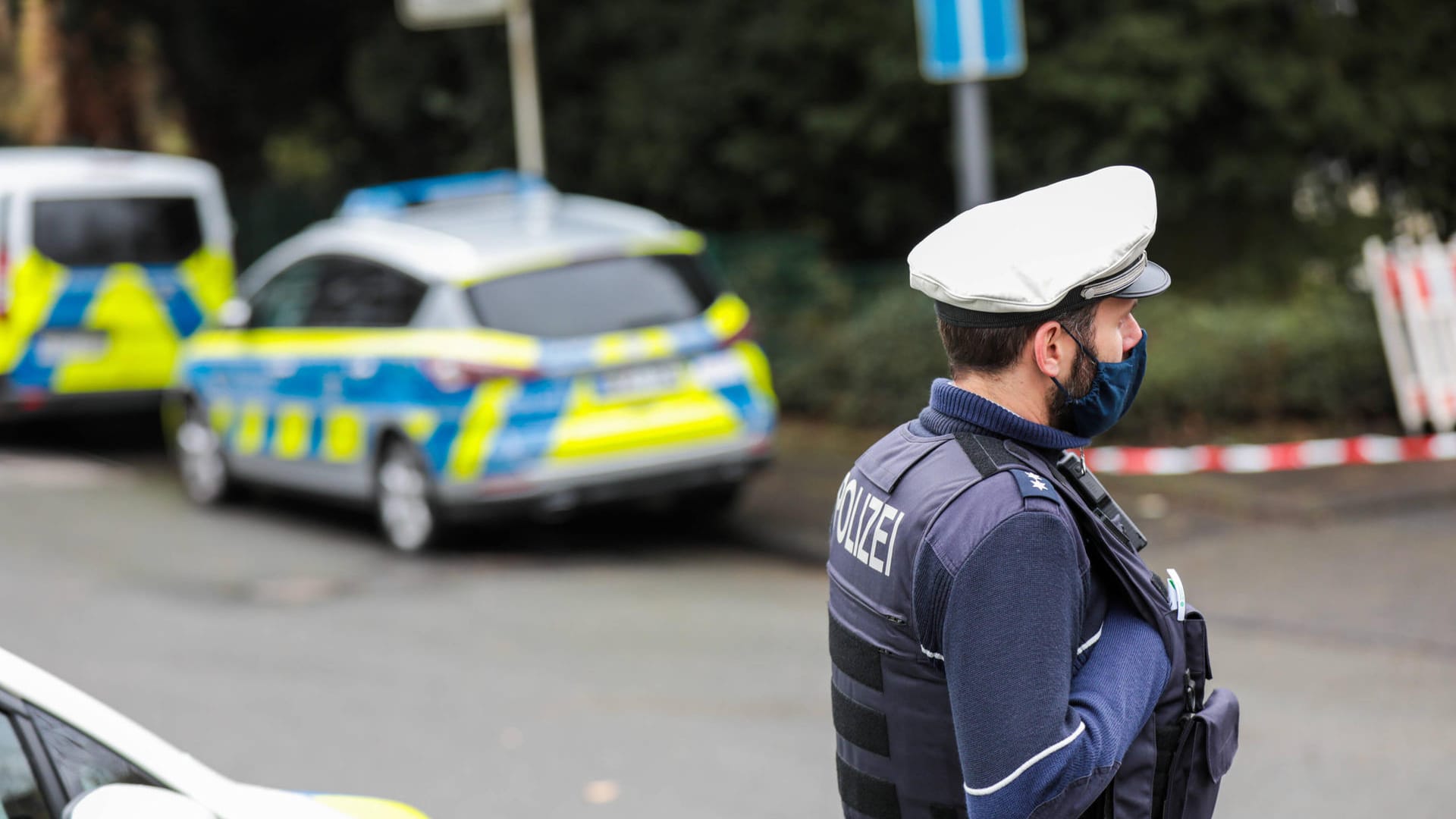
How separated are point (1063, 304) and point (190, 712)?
197 inches

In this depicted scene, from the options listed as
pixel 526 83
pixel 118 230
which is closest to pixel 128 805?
pixel 526 83

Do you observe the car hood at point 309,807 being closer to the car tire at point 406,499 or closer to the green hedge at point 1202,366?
the car tire at point 406,499

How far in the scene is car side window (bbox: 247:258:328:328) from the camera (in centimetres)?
1010

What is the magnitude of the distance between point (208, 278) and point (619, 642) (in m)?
7.42

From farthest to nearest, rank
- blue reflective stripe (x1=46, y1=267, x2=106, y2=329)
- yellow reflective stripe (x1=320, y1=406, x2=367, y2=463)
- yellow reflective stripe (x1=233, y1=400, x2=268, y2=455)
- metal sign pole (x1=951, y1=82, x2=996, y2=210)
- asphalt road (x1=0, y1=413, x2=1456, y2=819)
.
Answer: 1. blue reflective stripe (x1=46, y1=267, x2=106, y2=329)
2. yellow reflective stripe (x1=233, y1=400, x2=268, y2=455)
3. yellow reflective stripe (x1=320, y1=406, x2=367, y2=463)
4. metal sign pole (x1=951, y1=82, x2=996, y2=210)
5. asphalt road (x1=0, y1=413, x2=1456, y2=819)

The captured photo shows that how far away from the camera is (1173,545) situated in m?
8.43

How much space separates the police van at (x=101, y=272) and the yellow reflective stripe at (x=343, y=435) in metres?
3.93

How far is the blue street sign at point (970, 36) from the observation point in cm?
890

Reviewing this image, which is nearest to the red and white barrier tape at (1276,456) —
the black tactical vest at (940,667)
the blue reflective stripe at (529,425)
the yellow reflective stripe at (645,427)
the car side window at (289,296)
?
the yellow reflective stripe at (645,427)

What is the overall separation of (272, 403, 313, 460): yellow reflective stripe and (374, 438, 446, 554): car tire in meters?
0.73

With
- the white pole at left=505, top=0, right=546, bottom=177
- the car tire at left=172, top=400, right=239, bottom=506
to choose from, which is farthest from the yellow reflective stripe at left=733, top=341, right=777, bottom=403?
the white pole at left=505, top=0, right=546, bottom=177

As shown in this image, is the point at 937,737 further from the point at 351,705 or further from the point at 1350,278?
the point at 1350,278

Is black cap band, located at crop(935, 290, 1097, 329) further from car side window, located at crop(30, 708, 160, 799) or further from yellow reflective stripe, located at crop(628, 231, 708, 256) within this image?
yellow reflective stripe, located at crop(628, 231, 708, 256)

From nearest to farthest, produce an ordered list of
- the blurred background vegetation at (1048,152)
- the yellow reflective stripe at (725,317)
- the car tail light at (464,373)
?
the car tail light at (464,373) < the yellow reflective stripe at (725,317) < the blurred background vegetation at (1048,152)
